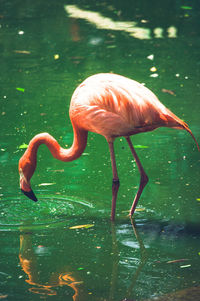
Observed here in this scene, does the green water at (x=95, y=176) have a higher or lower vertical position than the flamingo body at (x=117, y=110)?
lower

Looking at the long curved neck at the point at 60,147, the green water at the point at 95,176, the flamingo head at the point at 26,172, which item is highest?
the long curved neck at the point at 60,147

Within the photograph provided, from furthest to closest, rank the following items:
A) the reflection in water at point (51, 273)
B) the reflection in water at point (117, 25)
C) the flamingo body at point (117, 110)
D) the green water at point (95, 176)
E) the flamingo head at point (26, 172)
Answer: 1. the reflection in water at point (117, 25)
2. the flamingo head at point (26, 172)
3. the flamingo body at point (117, 110)
4. the green water at point (95, 176)
5. the reflection in water at point (51, 273)

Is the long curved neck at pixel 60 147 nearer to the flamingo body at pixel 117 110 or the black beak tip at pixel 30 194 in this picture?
the flamingo body at pixel 117 110

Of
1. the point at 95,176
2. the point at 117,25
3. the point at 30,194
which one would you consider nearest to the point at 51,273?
the point at 30,194

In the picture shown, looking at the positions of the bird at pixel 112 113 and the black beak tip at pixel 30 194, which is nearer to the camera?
the bird at pixel 112 113

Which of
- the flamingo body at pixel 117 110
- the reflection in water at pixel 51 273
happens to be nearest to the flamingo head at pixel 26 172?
the reflection in water at pixel 51 273

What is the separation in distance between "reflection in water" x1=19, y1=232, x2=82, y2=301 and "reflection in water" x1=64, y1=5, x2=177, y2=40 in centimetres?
751

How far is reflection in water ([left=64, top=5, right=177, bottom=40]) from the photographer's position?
12305mm

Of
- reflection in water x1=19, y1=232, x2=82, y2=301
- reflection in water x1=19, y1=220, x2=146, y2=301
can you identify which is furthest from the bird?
reflection in water x1=19, y1=232, x2=82, y2=301

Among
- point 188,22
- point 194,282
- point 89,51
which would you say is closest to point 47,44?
point 89,51

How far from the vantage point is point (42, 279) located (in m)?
4.88

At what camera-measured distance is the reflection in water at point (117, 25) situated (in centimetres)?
1230

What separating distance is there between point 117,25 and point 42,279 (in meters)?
8.78

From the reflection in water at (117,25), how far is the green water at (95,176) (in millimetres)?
38
